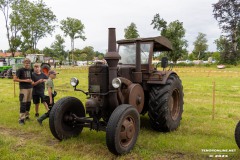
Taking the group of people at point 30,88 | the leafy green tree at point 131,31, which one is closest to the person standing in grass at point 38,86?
the group of people at point 30,88

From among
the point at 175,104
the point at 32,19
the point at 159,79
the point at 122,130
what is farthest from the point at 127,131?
the point at 32,19

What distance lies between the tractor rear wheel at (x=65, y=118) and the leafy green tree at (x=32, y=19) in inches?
1358

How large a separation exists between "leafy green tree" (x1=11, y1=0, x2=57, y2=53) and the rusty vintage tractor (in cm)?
3375

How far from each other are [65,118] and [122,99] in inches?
50.0

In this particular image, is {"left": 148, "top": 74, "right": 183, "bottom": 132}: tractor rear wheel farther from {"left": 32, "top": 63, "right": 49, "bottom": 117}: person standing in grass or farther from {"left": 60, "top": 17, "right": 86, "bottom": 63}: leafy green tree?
{"left": 60, "top": 17, "right": 86, "bottom": 63}: leafy green tree

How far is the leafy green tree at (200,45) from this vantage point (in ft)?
300

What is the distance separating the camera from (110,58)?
5195 millimetres

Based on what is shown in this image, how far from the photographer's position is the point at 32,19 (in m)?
37.3

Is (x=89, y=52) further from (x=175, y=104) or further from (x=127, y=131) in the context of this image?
(x=127, y=131)

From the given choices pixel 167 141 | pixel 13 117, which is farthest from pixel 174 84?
pixel 13 117

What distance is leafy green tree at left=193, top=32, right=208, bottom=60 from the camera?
91500mm

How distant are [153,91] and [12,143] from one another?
10.4 feet

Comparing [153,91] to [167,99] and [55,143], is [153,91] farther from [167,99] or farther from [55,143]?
[55,143]

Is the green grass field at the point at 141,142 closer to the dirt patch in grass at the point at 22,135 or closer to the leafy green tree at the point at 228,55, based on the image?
the dirt patch in grass at the point at 22,135
